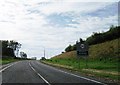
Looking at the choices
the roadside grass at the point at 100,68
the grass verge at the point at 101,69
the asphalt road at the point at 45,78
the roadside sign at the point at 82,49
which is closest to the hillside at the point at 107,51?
the roadside grass at the point at 100,68

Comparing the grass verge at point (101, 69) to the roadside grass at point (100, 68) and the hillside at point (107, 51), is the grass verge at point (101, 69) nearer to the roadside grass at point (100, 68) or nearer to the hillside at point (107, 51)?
the roadside grass at point (100, 68)

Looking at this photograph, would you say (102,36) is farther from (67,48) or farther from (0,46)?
(0,46)

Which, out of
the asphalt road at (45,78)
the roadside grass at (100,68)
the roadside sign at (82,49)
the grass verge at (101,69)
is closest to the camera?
the asphalt road at (45,78)

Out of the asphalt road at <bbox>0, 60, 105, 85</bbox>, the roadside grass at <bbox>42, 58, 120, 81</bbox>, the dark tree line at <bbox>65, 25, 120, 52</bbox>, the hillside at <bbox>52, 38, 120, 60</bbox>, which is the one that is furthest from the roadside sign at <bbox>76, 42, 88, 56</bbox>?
the dark tree line at <bbox>65, 25, 120, 52</bbox>

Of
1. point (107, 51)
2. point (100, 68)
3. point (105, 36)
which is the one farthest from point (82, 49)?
point (105, 36)

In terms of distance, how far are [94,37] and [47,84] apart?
2637 inches

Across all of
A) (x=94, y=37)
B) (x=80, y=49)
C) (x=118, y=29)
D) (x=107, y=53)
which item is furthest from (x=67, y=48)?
(x=80, y=49)

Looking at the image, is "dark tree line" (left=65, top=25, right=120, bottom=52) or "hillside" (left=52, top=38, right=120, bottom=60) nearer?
"hillside" (left=52, top=38, right=120, bottom=60)

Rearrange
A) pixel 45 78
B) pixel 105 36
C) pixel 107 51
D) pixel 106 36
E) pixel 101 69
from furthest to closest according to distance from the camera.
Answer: pixel 105 36
pixel 106 36
pixel 107 51
pixel 101 69
pixel 45 78

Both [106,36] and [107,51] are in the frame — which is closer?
[107,51]

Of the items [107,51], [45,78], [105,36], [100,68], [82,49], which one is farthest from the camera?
[105,36]

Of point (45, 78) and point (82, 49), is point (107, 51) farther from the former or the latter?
point (45, 78)

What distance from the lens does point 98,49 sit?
73500 mm

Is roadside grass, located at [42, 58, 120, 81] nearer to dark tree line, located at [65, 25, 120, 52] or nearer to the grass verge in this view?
the grass verge
